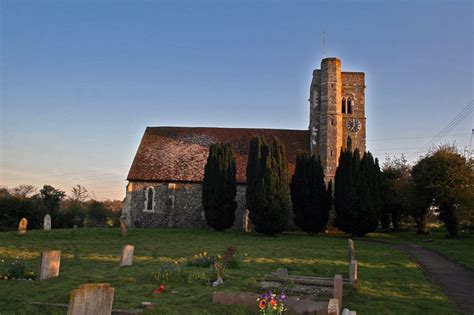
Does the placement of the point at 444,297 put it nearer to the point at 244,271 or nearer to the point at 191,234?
the point at 244,271

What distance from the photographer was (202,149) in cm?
3344

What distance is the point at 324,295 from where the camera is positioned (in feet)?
30.7

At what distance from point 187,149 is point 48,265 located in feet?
75.3

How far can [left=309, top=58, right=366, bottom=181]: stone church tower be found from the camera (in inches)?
1280

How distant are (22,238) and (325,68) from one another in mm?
24286

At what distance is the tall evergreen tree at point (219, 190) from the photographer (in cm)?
2744

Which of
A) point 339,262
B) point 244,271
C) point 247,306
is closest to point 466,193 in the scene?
point 339,262

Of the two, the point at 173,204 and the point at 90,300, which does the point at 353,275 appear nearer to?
the point at 90,300

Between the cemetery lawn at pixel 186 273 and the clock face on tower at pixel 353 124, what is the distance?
14634 millimetres

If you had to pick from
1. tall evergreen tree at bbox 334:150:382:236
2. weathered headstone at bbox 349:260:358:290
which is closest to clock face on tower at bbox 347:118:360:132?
tall evergreen tree at bbox 334:150:382:236

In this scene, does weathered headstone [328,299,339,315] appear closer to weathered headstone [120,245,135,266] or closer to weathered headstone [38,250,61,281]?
weathered headstone [38,250,61,281]

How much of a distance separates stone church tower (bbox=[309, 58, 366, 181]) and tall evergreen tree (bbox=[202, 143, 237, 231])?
8003mm

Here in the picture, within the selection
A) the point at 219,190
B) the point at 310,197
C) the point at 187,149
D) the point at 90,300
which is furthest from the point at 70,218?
the point at 90,300

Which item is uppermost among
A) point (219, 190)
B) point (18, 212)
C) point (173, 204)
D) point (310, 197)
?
point (219, 190)
